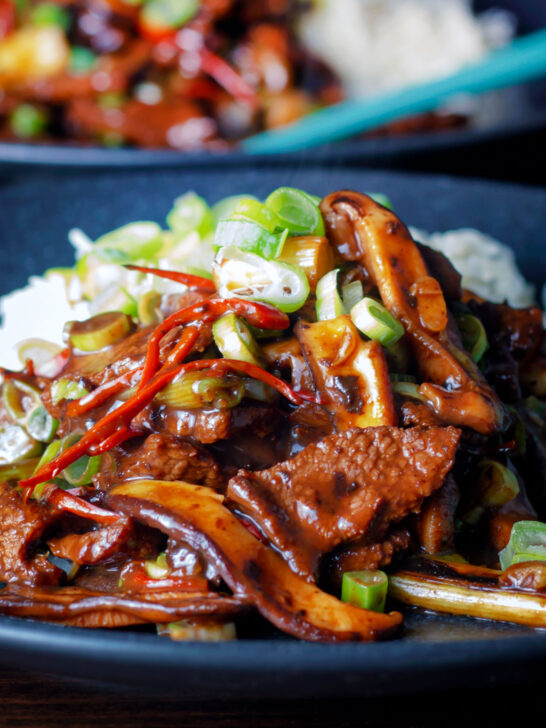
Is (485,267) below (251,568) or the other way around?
the other way around

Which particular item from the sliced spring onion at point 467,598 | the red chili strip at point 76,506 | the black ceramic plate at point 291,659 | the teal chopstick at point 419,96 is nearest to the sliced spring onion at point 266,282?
the red chili strip at point 76,506

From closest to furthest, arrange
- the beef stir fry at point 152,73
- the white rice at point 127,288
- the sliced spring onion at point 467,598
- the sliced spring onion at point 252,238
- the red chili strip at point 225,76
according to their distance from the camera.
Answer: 1. the sliced spring onion at point 467,598
2. the sliced spring onion at point 252,238
3. the white rice at point 127,288
4. the beef stir fry at point 152,73
5. the red chili strip at point 225,76

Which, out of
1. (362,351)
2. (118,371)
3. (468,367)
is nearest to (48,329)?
(118,371)

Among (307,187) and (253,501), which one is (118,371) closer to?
(253,501)

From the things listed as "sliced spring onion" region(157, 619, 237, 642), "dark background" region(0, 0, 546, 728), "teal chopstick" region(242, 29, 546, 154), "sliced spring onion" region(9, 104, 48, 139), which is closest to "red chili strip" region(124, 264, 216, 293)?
"sliced spring onion" region(157, 619, 237, 642)

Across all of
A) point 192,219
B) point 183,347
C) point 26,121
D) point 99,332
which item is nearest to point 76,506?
point 183,347

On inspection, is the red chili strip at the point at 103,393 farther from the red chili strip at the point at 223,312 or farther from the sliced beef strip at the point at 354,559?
the sliced beef strip at the point at 354,559

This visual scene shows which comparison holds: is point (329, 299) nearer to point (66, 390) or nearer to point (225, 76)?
point (66, 390)
